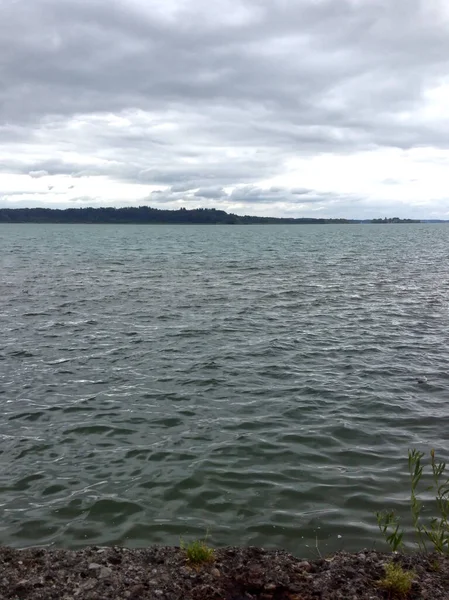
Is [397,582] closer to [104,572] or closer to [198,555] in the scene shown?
[198,555]

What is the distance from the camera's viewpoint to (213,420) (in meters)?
12.0

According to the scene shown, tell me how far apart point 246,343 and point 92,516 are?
11378 millimetres

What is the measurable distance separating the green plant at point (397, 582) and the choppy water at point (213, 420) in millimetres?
1617

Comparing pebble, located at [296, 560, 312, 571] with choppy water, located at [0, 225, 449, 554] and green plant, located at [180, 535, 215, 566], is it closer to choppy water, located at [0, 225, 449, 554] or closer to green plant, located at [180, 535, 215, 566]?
choppy water, located at [0, 225, 449, 554]

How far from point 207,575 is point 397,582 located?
2047 millimetres

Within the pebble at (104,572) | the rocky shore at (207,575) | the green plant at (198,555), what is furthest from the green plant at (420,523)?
the pebble at (104,572)

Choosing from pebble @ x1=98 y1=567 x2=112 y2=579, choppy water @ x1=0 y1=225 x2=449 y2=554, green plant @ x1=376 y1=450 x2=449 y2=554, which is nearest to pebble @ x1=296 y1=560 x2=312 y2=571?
choppy water @ x1=0 y1=225 x2=449 y2=554

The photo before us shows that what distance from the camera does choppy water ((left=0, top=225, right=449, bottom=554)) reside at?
27.1ft

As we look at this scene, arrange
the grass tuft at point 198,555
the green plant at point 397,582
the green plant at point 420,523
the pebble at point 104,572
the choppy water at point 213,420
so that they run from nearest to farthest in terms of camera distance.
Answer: the green plant at point 397,582
the pebble at point 104,572
the green plant at point 420,523
the grass tuft at point 198,555
the choppy water at point 213,420

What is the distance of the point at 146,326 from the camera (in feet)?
72.4

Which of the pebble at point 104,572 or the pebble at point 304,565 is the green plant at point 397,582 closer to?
the pebble at point 304,565

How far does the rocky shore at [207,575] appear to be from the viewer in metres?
5.75

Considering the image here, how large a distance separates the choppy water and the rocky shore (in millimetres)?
904

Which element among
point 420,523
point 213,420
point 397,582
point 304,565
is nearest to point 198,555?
point 304,565
